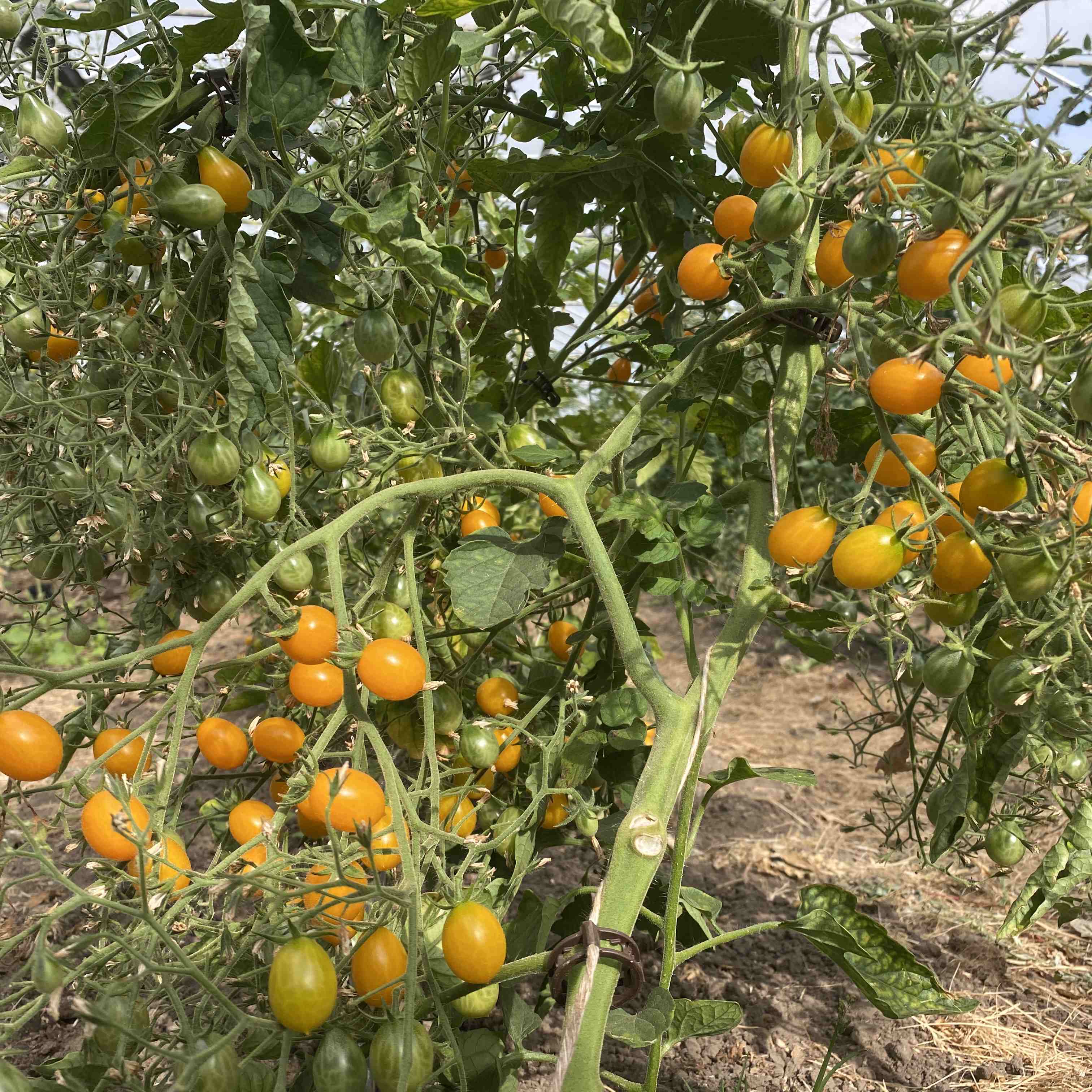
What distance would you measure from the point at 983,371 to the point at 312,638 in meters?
0.63

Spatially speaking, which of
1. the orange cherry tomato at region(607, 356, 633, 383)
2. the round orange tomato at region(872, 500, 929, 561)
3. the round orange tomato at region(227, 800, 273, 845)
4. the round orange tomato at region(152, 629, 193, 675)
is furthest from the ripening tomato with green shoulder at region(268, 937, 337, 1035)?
the orange cherry tomato at region(607, 356, 633, 383)

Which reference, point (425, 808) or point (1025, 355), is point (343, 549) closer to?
point (425, 808)

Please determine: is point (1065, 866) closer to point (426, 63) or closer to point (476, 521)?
point (476, 521)

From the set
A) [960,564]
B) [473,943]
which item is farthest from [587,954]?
[960,564]

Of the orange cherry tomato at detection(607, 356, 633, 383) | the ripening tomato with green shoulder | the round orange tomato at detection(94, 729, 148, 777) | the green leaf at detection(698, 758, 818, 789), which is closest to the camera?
the ripening tomato with green shoulder

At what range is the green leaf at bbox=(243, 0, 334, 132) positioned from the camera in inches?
30.6

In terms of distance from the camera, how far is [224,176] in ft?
2.80

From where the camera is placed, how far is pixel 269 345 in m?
0.85

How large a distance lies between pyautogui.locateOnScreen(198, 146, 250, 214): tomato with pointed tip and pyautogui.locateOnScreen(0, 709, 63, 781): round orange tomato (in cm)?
50

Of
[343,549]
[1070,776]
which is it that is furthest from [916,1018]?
[343,549]

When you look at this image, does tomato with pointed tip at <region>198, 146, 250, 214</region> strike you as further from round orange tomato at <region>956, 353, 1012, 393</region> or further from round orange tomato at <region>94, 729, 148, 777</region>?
round orange tomato at <region>956, 353, 1012, 393</region>

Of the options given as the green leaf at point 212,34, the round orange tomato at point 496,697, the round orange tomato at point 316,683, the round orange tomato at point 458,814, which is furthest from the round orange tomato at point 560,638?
the green leaf at point 212,34

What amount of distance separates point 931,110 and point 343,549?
95 centimetres

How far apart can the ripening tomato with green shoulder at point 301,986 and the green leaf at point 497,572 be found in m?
0.33
